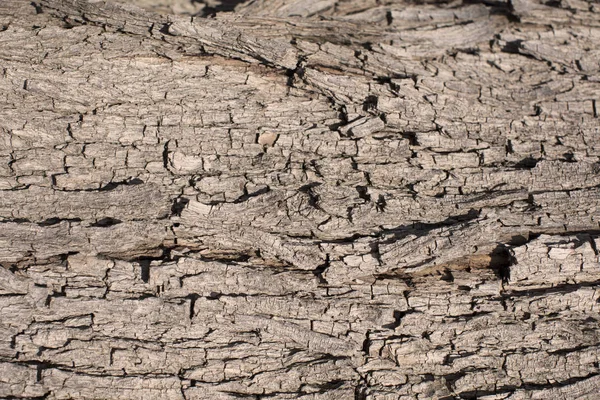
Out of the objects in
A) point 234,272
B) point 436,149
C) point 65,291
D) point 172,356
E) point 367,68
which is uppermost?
point 367,68

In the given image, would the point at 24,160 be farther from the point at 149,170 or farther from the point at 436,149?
the point at 436,149

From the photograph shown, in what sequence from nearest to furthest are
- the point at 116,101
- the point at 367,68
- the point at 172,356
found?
1. the point at 172,356
2. the point at 116,101
3. the point at 367,68

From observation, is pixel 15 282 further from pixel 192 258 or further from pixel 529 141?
pixel 529 141

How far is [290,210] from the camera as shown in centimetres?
343

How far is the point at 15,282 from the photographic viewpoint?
3.17 meters

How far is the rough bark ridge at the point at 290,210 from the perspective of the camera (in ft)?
10.3

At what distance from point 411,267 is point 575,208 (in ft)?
3.54

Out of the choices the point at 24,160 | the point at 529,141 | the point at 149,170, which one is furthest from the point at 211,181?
the point at 529,141

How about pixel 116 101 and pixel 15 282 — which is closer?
pixel 15 282

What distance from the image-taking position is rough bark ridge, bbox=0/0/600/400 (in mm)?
3150

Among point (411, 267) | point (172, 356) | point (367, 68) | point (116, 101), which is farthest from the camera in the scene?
point (367, 68)

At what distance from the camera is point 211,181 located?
3504mm

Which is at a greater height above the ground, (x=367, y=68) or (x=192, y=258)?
(x=367, y=68)

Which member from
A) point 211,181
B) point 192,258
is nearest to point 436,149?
point 211,181
